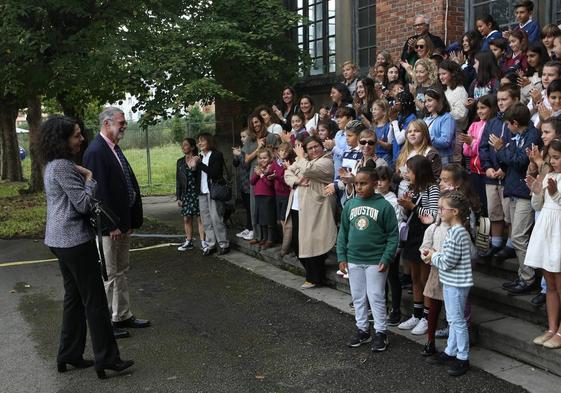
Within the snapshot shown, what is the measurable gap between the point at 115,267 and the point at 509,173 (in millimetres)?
3992

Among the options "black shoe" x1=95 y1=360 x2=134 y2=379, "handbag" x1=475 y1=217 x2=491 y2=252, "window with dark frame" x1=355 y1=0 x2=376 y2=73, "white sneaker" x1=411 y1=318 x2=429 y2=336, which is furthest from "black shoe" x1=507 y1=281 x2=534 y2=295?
"window with dark frame" x1=355 y1=0 x2=376 y2=73

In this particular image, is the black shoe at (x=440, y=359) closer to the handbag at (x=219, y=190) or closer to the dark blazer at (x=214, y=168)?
the handbag at (x=219, y=190)

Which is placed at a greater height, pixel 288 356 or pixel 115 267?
pixel 115 267

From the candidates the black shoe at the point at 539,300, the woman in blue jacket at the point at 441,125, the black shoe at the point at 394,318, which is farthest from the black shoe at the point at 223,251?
the black shoe at the point at 539,300

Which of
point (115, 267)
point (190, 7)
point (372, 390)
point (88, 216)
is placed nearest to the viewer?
point (372, 390)

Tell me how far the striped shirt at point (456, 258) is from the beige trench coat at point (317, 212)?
2447mm

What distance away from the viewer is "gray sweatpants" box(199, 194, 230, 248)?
916 centimetres

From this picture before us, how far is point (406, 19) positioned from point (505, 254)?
17.5ft

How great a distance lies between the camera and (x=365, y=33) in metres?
11.6

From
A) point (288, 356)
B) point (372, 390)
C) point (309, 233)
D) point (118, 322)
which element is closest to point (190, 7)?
point (309, 233)

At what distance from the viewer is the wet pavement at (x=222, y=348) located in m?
4.71

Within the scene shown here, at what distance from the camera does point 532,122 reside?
18.4 feet

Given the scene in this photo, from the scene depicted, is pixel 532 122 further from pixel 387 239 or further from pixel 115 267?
pixel 115 267

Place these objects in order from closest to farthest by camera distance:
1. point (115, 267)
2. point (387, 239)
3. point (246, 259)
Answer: point (387, 239) → point (115, 267) → point (246, 259)
